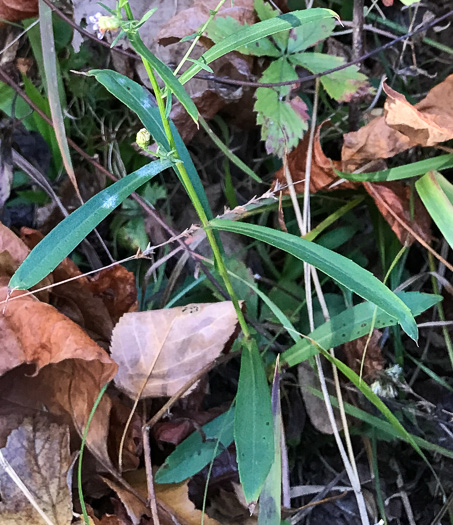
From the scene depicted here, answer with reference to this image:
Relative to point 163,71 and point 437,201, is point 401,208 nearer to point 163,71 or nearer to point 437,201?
point 437,201

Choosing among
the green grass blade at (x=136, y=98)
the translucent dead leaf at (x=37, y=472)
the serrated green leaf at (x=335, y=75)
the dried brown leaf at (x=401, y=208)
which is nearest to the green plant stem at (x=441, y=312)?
the dried brown leaf at (x=401, y=208)

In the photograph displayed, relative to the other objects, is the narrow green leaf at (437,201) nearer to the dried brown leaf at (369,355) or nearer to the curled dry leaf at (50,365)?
the dried brown leaf at (369,355)

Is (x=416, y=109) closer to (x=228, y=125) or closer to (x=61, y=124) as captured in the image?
(x=228, y=125)

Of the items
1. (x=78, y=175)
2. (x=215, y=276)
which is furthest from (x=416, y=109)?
(x=78, y=175)

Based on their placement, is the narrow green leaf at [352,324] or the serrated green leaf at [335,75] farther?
the serrated green leaf at [335,75]

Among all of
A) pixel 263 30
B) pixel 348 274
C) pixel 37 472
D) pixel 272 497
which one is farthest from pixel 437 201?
pixel 37 472

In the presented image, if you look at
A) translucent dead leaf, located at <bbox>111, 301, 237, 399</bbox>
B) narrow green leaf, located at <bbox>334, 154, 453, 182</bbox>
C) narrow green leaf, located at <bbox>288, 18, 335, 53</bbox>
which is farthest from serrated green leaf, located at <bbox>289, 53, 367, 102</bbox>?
translucent dead leaf, located at <bbox>111, 301, 237, 399</bbox>
